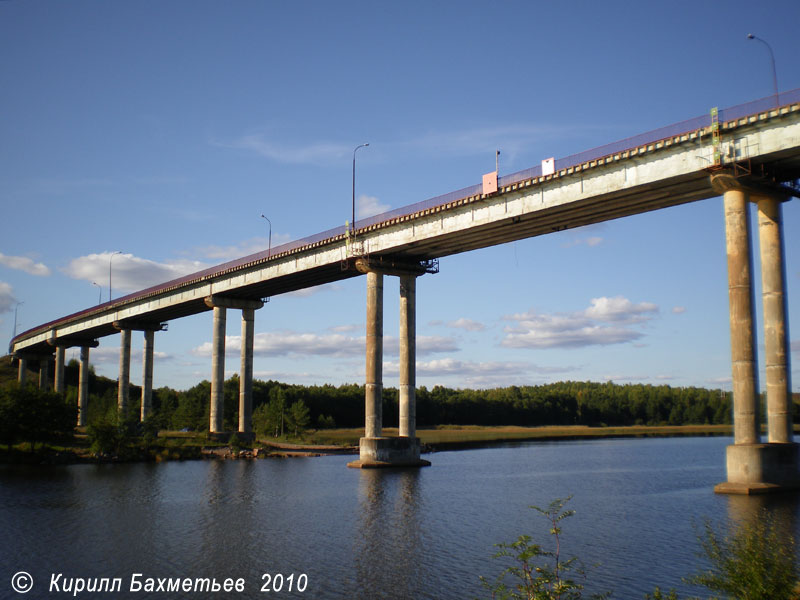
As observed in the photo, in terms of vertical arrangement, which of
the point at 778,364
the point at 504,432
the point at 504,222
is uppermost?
the point at 504,222

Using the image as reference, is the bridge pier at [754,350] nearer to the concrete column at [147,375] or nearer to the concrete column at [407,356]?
the concrete column at [407,356]

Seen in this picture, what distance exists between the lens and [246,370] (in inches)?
3799

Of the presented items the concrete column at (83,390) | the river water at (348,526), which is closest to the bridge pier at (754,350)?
the river water at (348,526)

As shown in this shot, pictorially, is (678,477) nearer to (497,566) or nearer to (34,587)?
(497,566)

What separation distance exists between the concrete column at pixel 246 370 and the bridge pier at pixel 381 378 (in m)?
30.8

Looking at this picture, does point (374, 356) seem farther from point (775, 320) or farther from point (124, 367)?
point (124, 367)

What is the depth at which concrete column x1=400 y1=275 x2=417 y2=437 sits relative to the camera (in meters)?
70.5

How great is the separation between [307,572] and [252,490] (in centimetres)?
2609

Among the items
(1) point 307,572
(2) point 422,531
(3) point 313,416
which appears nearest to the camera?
(1) point 307,572

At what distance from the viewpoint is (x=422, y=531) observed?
112 ft

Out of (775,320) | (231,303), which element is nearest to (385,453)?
(775,320)

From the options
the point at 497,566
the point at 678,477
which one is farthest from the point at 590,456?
the point at 497,566

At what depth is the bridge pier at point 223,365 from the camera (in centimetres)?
9569

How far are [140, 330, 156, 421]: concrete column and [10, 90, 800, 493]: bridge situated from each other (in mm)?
25645
